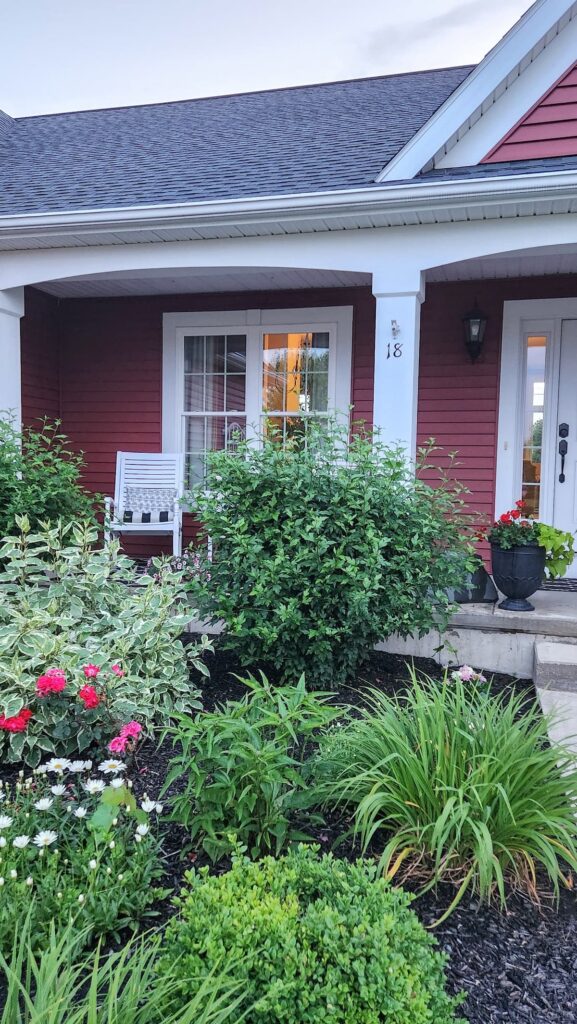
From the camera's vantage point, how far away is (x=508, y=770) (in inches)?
73.8

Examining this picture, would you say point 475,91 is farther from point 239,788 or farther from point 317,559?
point 239,788

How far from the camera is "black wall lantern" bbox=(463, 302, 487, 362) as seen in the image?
5.39 m

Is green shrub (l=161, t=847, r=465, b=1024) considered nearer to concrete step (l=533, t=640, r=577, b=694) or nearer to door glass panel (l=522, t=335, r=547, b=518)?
concrete step (l=533, t=640, r=577, b=694)

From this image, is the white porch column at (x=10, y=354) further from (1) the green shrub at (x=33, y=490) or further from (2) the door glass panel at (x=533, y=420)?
(2) the door glass panel at (x=533, y=420)

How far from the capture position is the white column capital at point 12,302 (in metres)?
5.01

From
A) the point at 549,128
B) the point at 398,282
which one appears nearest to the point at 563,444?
the point at 398,282

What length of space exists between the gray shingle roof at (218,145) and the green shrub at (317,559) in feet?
6.76

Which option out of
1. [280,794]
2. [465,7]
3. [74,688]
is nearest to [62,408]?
[74,688]

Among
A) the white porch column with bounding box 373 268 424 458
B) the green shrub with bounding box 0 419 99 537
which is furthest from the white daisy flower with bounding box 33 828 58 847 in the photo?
the white porch column with bounding box 373 268 424 458

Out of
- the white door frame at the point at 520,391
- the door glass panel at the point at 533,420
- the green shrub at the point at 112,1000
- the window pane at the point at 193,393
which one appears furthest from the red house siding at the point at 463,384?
the green shrub at the point at 112,1000

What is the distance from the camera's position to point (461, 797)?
5.69 feet

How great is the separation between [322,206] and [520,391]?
2.20 metres

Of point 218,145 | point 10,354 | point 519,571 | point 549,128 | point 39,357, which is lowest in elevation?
point 519,571

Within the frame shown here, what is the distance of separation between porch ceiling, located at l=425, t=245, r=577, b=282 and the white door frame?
0.23 meters
